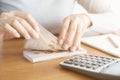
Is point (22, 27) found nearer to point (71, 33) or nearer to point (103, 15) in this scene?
point (71, 33)

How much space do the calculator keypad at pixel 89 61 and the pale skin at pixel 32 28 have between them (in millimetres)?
79

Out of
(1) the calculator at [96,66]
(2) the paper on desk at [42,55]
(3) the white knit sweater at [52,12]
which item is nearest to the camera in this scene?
(1) the calculator at [96,66]

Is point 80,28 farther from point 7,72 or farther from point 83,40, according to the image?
point 7,72

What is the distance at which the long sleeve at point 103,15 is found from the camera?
0.93m

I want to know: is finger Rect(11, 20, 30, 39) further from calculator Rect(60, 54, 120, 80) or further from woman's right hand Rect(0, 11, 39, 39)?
calculator Rect(60, 54, 120, 80)

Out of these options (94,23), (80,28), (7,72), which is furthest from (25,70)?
(94,23)

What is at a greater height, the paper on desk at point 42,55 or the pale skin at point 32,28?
the pale skin at point 32,28

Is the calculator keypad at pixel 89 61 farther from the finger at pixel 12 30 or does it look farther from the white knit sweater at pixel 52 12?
the white knit sweater at pixel 52 12

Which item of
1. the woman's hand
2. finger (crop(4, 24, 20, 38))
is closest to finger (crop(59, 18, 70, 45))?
the woman's hand

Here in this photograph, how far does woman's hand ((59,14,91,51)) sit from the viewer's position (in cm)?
65

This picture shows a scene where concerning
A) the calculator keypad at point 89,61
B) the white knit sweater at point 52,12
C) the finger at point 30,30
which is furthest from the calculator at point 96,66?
the white knit sweater at point 52,12

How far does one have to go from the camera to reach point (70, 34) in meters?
0.68

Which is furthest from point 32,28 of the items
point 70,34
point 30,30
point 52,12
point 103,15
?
point 103,15

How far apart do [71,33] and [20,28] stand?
0.50ft
